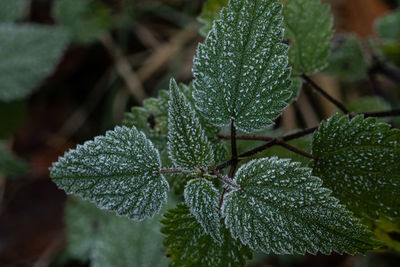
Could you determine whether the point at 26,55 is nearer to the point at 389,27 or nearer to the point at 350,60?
the point at 350,60

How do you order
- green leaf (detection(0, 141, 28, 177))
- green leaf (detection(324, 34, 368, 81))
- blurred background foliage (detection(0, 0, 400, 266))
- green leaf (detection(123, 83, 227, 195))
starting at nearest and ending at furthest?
green leaf (detection(123, 83, 227, 195))
green leaf (detection(324, 34, 368, 81))
blurred background foliage (detection(0, 0, 400, 266))
green leaf (detection(0, 141, 28, 177))

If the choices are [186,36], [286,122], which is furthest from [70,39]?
[286,122]

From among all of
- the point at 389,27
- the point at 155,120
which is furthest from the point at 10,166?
the point at 389,27

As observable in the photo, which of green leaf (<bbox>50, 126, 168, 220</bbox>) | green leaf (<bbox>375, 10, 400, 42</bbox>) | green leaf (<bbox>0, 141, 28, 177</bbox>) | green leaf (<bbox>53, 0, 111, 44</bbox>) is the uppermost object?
green leaf (<bbox>53, 0, 111, 44</bbox>)

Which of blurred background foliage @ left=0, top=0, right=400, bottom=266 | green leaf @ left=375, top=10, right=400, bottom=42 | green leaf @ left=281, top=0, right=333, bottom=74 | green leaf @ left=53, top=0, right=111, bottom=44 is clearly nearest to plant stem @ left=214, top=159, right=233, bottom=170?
green leaf @ left=281, top=0, right=333, bottom=74

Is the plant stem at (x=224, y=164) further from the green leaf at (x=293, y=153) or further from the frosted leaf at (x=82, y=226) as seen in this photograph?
the frosted leaf at (x=82, y=226)

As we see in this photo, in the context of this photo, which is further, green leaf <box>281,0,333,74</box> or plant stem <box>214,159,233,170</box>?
green leaf <box>281,0,333,74</box>

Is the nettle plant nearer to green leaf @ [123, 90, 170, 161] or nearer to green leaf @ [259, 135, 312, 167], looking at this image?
green leaf @ [259, 135, 312, 167]

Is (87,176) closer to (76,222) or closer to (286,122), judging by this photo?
(76,222)
